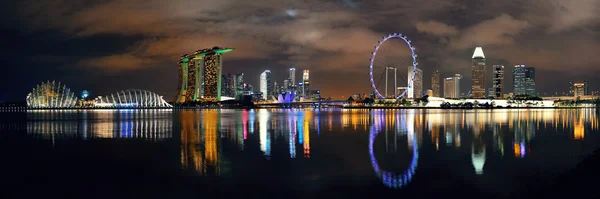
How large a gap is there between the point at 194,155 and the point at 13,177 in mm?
7113

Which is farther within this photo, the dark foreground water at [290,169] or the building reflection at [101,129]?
the building reflection at [101,129]

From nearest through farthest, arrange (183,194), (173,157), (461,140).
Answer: (183,194) < (173,157) < (461,140)

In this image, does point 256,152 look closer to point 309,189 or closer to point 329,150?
point 329,150

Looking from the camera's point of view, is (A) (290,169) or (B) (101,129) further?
(B) (101,129)

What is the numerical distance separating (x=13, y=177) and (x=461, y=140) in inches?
896

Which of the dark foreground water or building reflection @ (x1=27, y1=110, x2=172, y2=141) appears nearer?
the dark foreground water

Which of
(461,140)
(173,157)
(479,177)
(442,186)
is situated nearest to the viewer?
(442,186)

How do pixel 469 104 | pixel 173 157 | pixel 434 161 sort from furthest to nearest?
pixel 469 104, pixel 173 157, pixel 434 161

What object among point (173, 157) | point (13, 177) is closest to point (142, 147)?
point (173, 157)

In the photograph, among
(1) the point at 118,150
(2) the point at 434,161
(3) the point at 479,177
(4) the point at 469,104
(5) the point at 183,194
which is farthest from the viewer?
(4) the point at 469,104

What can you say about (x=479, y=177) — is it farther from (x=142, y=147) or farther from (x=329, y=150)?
(x=142, y=147)

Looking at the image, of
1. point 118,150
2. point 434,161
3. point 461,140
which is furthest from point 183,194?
point 461,140

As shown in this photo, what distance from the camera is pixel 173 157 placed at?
20812 mm

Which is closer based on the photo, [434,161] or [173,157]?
[434,161]
